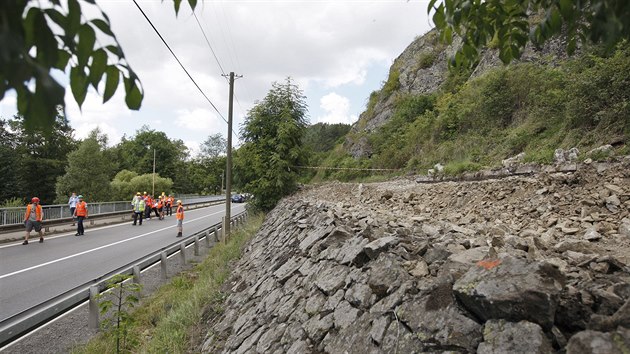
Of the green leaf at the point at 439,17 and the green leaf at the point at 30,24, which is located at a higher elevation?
the green leaf at the point at 439,17

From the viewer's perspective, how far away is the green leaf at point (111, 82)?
1.25 meters

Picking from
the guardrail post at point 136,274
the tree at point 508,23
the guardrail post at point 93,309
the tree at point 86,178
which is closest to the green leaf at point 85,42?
the tree at point 508,23

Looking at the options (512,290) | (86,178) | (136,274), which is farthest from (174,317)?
(86,178)

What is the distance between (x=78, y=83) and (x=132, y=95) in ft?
0.53

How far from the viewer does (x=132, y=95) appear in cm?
131

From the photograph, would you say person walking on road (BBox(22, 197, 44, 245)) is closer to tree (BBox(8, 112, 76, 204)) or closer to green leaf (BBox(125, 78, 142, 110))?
green leaf (BBox(125, 78, 142, 110))

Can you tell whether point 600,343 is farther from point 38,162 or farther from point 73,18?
point 38,162

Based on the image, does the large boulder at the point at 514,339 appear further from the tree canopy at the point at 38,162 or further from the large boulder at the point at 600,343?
the tree canopy at the point at 38,162

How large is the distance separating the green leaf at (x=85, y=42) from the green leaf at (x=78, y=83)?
40mm

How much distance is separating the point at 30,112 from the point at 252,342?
381 cm

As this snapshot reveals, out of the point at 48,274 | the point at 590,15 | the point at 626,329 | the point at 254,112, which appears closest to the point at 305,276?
the point at 626,329

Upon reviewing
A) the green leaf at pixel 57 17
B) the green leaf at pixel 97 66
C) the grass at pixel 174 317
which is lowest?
the grass at pixel 174 317

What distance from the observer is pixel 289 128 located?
60.7 feet

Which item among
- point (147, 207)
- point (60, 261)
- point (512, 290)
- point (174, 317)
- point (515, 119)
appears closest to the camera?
point (512, 290)
